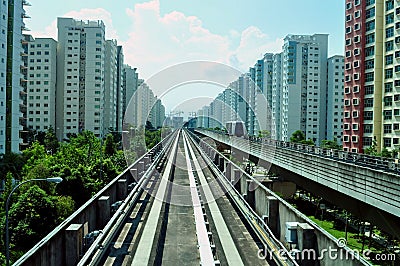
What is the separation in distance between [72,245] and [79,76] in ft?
198

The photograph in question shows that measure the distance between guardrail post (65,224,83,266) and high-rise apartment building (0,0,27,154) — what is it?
28981 millimetres

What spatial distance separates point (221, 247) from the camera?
773cm

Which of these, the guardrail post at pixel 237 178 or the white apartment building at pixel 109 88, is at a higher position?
the white apartment building at pixel 109 88

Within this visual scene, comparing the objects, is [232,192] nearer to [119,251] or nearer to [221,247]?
[221,247]

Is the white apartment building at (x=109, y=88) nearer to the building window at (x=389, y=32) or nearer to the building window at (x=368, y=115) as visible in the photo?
the building window at (x=368, y=115)

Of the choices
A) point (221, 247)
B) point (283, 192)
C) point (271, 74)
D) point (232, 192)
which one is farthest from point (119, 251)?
point (271, 74)

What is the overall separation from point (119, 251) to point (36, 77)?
59.4 m

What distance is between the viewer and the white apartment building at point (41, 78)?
58.6 m

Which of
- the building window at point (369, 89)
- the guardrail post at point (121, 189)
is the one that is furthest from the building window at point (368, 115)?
the guardrail post at point (121, 189)

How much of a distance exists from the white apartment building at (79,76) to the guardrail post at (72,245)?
56.8 m

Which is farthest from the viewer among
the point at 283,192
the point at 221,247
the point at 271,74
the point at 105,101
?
the point at 271,74

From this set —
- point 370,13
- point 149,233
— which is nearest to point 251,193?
point 149,233

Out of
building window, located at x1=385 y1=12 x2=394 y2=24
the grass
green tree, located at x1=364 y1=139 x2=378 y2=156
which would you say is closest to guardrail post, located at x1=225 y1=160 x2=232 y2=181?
the grass

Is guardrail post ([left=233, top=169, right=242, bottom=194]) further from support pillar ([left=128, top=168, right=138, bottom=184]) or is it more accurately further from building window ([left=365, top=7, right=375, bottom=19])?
building window ([left=365, top=7, right=375, bottom=19])
